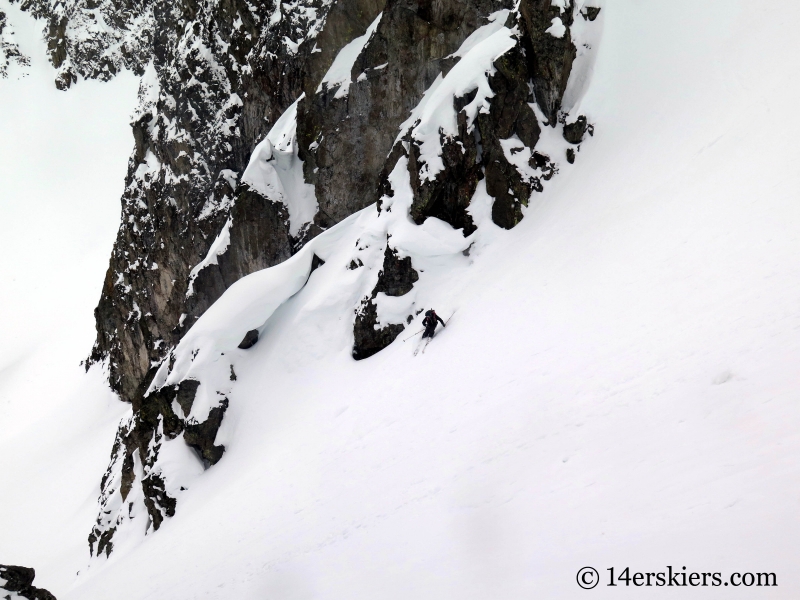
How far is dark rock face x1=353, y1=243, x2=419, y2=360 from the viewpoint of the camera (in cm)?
1694

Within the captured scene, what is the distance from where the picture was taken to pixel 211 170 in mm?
28438

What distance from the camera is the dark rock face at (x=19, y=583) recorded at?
997 centimetres

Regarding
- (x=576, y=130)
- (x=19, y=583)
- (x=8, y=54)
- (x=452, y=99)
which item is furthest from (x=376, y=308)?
(x=8, y=54)

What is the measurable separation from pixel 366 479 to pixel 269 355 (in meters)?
8.84

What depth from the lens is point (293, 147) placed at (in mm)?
23766

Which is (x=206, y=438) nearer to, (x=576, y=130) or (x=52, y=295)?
(x=576, y=130)

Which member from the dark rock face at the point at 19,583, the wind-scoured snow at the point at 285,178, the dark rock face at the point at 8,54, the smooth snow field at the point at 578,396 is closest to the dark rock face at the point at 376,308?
the smooth snow field at the point at 578,396

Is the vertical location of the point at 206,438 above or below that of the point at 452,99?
below

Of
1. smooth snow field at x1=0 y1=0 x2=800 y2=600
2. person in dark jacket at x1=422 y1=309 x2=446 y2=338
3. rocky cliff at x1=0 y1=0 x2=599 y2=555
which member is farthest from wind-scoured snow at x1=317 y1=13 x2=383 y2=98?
person in dark jacket at x1=422 y1=309 x2=446 y2=338

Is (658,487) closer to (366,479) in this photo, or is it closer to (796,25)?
(366,479)

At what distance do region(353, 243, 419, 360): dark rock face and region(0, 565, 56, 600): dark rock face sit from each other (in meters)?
9.64

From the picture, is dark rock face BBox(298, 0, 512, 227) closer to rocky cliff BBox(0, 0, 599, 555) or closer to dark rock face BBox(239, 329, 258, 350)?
rocky cliff BBox(0, 0, 599, 555)

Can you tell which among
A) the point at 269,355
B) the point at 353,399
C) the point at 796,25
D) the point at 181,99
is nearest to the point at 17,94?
the point at 181,99

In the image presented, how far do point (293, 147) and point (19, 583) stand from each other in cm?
1862
